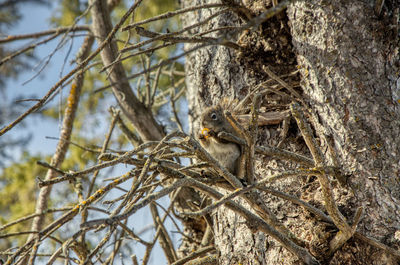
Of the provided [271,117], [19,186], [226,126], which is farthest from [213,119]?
[19,186]

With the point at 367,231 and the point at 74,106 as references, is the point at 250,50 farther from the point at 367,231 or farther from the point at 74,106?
the point at 74,106

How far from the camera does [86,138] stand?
4.41 meters

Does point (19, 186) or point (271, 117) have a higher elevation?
point (19, 186)

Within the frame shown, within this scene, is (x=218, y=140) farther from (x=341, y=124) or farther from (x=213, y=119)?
(x=341, y=124)

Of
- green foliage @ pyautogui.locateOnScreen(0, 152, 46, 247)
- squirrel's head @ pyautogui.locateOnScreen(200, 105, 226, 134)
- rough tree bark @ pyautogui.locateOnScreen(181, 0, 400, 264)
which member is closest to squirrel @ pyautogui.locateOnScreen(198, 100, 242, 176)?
squirrel's head @ pyautogui.locateOnScreen(200, 105, 226, 134)

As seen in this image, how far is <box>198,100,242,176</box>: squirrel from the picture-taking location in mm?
2324

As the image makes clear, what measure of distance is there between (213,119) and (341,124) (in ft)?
2.87

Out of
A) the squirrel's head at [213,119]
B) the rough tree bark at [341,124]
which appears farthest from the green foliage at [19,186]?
the rough tree bark at [341,124]

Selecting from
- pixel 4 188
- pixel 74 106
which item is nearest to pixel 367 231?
pixel 74 106

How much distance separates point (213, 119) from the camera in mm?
2477

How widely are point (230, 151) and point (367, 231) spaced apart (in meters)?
0.90

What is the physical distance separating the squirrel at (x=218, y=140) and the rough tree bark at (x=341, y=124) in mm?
197

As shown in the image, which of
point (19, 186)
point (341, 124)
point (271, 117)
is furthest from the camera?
point (19, 186)

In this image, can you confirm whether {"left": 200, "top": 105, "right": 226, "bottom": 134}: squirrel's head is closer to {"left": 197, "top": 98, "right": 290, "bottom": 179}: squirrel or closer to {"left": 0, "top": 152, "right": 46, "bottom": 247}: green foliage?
{"left": 197, "top": 98, "right": 290, "bottom": 179}: squirrel
